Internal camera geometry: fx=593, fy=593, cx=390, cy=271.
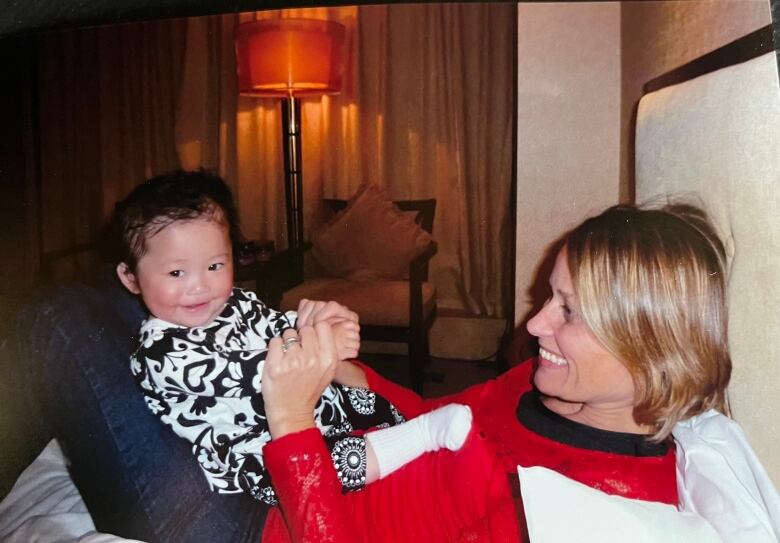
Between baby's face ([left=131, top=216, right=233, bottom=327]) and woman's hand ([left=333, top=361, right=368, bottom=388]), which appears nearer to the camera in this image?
baby's face ([left=131, top=216, right=233, bottom=327])

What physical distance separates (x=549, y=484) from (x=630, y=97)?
43 centimetres

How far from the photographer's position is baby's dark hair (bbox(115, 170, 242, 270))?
53cm

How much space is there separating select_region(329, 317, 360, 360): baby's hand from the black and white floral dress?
53 mm

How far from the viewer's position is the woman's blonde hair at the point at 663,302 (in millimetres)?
564

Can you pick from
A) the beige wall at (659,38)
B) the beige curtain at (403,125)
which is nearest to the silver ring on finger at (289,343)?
the beige curtain at (403,125)

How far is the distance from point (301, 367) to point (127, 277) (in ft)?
0.60

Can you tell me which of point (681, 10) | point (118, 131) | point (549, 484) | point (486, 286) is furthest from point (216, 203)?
point (681, 10)

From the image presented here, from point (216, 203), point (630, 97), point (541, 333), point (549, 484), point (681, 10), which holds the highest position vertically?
point (681, 10)

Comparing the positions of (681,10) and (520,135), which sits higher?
(681,10)

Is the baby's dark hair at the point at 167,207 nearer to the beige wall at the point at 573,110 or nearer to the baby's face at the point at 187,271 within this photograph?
the baby's face at the point at 187,271

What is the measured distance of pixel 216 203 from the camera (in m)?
0.56

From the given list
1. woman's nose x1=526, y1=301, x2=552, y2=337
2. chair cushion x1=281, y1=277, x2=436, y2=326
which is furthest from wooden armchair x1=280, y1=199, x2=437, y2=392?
woman's nose x1=526, y1=301, x2=552, y2=337

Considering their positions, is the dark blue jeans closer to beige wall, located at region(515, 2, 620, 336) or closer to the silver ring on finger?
the silver ring on finger

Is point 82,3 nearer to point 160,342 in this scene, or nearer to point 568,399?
point 160,342
